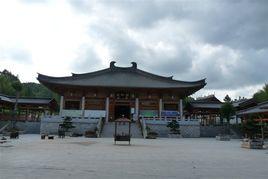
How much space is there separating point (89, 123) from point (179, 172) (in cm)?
3042

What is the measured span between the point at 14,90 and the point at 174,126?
1681 inches

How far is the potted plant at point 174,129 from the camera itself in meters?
37.4

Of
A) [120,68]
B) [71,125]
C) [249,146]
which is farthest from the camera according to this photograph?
[120,68]

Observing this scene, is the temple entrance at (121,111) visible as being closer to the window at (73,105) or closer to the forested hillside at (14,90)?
the window at (73,105)

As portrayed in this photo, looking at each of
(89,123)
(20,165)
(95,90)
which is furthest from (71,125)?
(20,165)

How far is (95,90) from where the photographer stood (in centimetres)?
4616

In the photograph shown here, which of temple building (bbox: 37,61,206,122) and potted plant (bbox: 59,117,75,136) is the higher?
temple building (bbox: 37,61,206,122)

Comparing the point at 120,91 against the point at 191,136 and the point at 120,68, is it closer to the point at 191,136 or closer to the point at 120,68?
the point at 120,68

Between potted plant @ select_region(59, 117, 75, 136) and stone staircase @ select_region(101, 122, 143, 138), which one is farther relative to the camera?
potted plant @ select_region(59, 117, 75, 136)

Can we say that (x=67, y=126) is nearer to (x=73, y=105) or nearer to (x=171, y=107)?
(x=73, y=105)

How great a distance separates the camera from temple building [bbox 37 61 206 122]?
44969 millimetres

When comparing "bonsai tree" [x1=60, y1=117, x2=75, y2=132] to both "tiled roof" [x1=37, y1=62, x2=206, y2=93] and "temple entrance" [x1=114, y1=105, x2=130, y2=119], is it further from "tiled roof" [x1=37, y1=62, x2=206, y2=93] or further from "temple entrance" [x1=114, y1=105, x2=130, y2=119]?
"temple entrance" [x1=114, y1=105, x2=130, y2=119]

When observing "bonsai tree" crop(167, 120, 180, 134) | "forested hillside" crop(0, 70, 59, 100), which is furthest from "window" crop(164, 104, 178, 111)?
"forested hillside" crop(0, 70, 59, 100)

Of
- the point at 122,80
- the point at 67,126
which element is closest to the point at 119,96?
the point at 122,80
